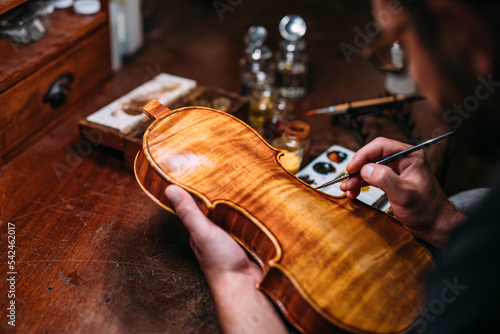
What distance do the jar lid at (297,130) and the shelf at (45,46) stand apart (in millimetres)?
688

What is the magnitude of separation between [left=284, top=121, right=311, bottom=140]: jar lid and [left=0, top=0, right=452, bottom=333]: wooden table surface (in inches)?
3.8

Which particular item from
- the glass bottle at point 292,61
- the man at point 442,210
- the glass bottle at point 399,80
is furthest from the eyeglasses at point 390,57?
the man at point 442,210

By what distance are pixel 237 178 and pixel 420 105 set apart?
3.10ft

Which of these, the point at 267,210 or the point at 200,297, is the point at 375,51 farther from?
the point at 200,297

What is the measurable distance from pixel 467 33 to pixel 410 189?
0.35 m

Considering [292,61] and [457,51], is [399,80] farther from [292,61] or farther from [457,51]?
[457,51]

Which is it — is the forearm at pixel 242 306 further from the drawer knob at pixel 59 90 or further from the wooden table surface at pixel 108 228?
the drawer knob at pixel 59 90

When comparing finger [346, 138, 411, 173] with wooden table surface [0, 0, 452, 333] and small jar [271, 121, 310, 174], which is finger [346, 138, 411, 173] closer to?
small jar [271, 121, 310, 174]

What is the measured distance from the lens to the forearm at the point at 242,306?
76cm

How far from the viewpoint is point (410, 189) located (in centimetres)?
89

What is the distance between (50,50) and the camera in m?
1.24

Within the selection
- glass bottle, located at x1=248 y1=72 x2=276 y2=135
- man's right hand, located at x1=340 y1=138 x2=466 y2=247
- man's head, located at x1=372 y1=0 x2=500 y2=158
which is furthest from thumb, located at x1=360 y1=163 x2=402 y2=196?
glass bottle, located at x1=248 y1=72 x2=276 y2=135

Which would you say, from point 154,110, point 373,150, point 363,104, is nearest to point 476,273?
point 373,150

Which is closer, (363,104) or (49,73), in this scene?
(49,73)
